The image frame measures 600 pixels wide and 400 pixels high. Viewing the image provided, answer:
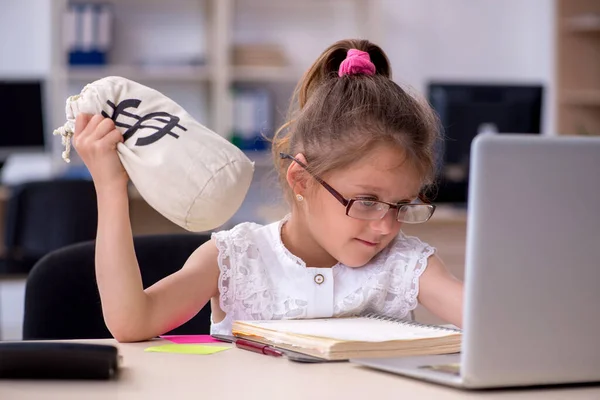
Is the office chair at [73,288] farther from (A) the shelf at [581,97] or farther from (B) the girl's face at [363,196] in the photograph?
(A) the shelf at [581,97]

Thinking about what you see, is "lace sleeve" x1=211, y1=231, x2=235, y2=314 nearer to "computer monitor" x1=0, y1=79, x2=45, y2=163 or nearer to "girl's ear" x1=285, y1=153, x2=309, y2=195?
"girl's ear" x1=285, y1=153, x2=309, y2=195

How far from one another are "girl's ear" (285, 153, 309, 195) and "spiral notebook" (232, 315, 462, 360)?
27 centimetres

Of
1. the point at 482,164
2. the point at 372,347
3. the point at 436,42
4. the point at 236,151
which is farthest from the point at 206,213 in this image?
the point at 436,42

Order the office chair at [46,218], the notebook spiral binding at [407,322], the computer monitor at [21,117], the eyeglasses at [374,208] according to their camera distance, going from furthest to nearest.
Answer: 1. the computer monitor at [21,117]
2. the office chair at [46,218]
3. the eyeglasses at [374,208]
4. the notebook spiral binding at [407,322]

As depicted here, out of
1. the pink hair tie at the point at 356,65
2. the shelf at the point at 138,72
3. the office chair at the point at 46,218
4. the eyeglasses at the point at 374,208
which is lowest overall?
the office chair at the point at 46,218

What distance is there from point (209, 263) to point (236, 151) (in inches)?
13.1

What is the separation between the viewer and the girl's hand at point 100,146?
3.70 ft

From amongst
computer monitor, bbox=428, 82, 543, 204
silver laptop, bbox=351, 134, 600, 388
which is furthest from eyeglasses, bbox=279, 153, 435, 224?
computer monitor, bbox=428, 82, 543, 204

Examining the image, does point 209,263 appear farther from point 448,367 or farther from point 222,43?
point 222,43

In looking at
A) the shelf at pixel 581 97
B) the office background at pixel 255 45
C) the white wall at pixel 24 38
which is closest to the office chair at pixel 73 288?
the office background at pixel 255 45

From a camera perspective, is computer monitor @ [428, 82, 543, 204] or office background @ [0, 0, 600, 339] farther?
office background @ [0, 0, 600, 339]

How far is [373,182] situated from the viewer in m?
1.36

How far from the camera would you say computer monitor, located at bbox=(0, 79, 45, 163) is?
466 cm

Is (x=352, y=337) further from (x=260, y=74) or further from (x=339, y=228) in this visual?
(x=260, y=74)
